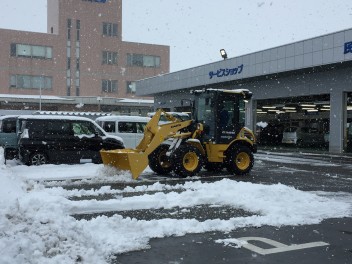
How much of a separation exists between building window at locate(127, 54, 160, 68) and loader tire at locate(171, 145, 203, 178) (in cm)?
4679

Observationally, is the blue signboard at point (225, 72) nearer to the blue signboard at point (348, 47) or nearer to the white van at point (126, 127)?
the blue signboard at point (348, 47)

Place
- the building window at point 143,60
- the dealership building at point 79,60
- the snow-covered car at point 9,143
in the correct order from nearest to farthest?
1. the snow-covered car at point 9,143
2. the dealership building at point 79,60
3. the building window at point 143,60

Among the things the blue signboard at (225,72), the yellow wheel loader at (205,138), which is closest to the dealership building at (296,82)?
the blue signboard at (225,72)

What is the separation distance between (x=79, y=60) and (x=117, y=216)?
5090 cm

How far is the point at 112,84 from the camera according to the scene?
56.7 meters

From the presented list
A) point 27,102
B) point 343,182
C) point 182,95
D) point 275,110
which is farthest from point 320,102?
point 27,102

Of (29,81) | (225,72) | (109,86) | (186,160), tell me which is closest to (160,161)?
(186,160)

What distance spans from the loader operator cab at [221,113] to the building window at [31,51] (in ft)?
143

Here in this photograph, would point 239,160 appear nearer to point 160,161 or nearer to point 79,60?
point 160,161

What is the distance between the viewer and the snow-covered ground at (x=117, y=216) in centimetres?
454

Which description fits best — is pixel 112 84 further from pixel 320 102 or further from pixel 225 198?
pixel 225 198

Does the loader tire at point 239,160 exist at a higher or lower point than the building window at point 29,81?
lower

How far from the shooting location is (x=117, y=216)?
6.25 m

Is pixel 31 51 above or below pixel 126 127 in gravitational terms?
above
